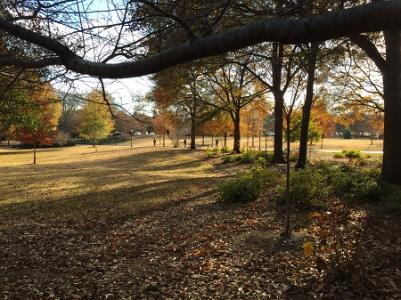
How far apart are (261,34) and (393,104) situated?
27.0ft

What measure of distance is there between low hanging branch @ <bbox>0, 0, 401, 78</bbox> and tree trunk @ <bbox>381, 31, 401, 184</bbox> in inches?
319

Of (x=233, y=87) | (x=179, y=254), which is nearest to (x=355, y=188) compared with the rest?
(x=179, y=254)

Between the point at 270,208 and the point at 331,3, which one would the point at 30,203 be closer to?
the point at 270,208

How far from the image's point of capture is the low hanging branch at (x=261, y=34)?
2414 millimetres

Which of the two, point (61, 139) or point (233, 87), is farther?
point (61, 139)

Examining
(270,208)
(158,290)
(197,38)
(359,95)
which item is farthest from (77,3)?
(359,95)

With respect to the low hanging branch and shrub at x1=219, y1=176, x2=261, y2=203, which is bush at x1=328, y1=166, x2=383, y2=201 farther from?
the low hanging branch

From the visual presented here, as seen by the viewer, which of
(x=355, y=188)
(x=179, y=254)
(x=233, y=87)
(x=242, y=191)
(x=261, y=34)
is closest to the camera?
(x=261, y=34)

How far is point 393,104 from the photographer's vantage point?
10.0m

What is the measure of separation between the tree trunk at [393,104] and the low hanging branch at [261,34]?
8.10 meters

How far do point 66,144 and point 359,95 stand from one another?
52.9 metres

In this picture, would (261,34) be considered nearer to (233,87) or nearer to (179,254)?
(179,254)

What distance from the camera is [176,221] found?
323 inches

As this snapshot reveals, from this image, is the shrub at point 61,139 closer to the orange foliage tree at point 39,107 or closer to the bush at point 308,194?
the orange foliage tree at point 39,107
